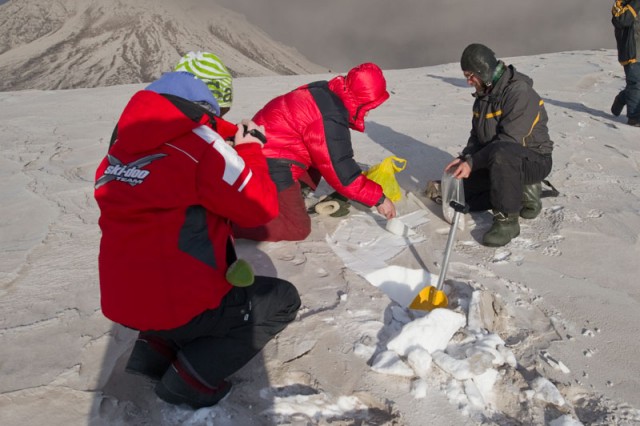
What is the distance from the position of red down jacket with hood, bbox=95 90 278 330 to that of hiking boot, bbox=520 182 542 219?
7.19ft

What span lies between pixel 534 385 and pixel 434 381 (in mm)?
360

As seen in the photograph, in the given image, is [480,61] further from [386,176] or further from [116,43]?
[116,43]

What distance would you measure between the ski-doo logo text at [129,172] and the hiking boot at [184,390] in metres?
0.65

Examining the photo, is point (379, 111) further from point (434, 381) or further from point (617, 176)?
point (434, 381)

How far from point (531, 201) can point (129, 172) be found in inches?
101

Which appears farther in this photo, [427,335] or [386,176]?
[386,176]

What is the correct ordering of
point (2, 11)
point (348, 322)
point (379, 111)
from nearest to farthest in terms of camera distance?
1. point (348, 322)
2. point (379, 111)
3. point (2, 11)

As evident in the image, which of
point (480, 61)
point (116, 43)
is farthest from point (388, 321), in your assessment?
point (116, 43)

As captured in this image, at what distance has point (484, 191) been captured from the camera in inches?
126

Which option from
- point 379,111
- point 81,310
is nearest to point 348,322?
point 81,310

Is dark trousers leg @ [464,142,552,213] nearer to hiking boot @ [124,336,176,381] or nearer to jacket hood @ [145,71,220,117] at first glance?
jacket hood @ [145,71,220,117]

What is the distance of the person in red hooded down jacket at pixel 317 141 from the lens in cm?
275

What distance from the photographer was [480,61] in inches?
111

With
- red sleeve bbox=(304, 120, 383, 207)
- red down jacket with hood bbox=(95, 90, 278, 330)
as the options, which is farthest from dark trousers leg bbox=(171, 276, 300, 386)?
red sleeve bbox=(304, 120, 383, 207)
